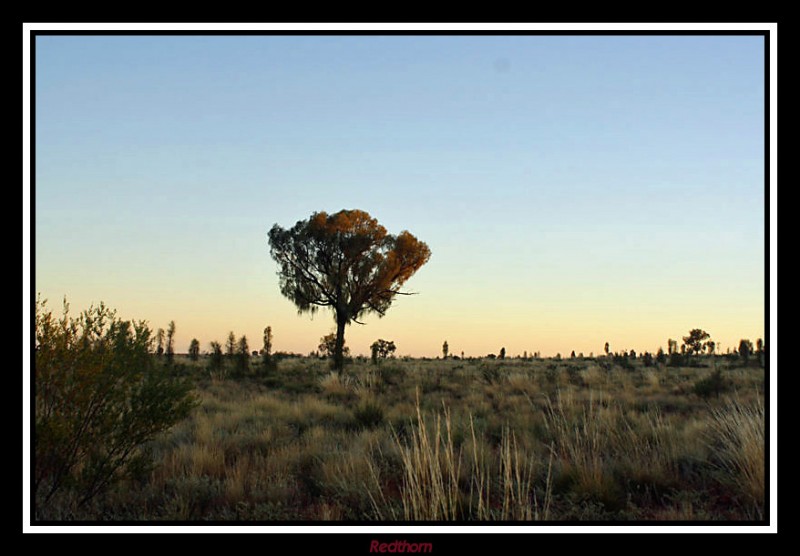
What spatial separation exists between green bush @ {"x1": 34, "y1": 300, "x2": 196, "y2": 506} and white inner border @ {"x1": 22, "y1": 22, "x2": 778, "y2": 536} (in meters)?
2.10

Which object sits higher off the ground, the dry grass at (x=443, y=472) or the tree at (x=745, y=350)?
the dry grass at (x=443, y=472)

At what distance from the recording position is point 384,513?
591 cm

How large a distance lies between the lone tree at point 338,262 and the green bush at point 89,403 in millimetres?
22774

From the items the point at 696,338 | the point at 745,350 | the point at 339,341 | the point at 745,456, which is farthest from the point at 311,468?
the point at 696,338

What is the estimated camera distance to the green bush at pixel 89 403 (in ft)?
19.5

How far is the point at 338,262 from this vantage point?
3006 cm
